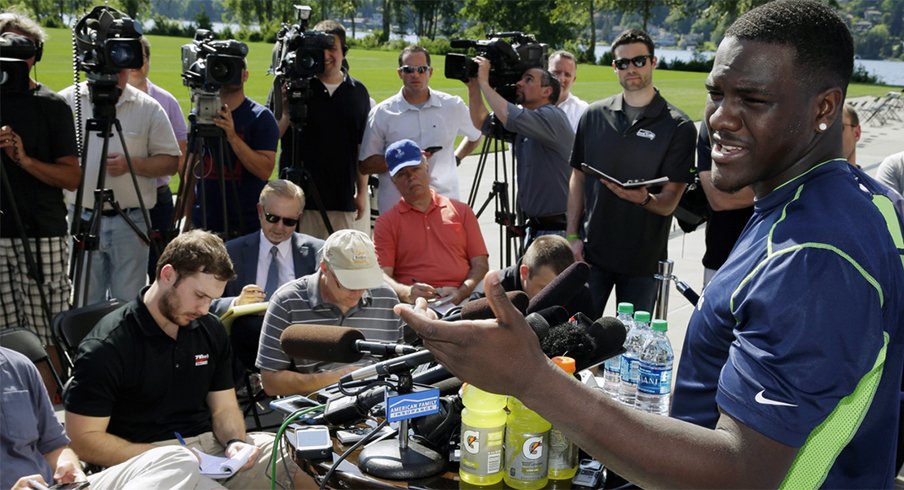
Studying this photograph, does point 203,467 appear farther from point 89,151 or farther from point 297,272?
point 89,151

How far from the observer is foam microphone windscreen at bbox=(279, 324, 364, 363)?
7.63 ft

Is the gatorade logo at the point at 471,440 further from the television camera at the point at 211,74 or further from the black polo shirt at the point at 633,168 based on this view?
the television camera at the point at 211,74

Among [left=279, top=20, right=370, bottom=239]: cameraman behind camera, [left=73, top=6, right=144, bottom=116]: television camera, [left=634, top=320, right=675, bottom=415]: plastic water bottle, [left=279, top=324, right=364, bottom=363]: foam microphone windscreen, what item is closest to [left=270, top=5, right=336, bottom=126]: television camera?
[left=279, top=20, right=370, bottom=239]: cameraman behind camera

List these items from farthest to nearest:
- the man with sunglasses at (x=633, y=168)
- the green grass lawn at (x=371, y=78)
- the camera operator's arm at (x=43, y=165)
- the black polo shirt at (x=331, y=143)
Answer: the green grass lawn at (x=371, y=78), the black polo shirt at (x=331, y=143), the man with sunglasses at (x=633, y=168), the camera operator's arm at (x=43, y=165)

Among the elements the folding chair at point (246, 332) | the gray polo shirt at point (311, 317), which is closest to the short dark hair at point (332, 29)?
the folding chair at point (246, 332)

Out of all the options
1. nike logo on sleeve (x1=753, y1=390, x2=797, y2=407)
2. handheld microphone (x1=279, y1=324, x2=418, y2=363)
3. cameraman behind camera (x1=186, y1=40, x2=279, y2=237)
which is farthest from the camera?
cameraman behind camera (x1=186, y1=40, x2=279, y2=237)

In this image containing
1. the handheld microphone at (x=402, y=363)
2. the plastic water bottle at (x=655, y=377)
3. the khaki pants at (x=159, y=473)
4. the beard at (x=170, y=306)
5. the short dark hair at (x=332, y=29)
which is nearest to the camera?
the handheld microphone at (x=402, y=363)

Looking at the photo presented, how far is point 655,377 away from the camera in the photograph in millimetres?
3004

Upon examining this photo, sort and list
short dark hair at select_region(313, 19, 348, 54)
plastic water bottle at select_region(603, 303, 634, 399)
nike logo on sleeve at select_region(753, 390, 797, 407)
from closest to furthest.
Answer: nike logo on sleeve at select_region(753, 390, 797, 407)
plastic water bottle at select_region(603, 303, 634, 399)
short dark hair at select_region(313, 19, 348, 54)

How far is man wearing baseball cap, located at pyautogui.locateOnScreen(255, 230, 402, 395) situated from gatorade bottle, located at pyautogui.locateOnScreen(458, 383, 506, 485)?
1393 millimetres

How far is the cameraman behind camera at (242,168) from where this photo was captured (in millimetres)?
5566

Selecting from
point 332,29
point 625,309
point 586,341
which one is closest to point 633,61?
point 625,309

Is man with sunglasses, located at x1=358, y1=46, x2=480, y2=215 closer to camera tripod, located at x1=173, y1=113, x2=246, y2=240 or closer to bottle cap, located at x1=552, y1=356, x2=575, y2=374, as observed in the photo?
camera tripod, located at x1=173, y1=113, x2=246, y2=240

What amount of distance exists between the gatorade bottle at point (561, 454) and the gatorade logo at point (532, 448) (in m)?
0.06
